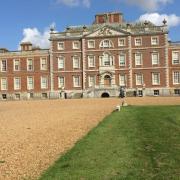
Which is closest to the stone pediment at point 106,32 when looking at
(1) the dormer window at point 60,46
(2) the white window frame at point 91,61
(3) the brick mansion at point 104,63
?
(3) the brick mansion at point 104,63

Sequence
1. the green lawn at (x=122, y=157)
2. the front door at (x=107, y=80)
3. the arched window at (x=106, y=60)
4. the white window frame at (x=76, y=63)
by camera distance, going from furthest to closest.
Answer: the white window frame at (x=76, y=63) < the front door at (x=107, y=80) < the arched window at (x=106, y=60) < the green lawn at (x=122, y=157)

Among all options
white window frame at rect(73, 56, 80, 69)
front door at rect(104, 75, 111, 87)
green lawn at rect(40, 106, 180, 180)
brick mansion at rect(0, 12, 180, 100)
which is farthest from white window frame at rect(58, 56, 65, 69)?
green lawn at rect(40, 106, 180, 180)

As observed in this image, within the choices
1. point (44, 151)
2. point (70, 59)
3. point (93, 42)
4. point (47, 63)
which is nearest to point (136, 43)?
point (93, 42)

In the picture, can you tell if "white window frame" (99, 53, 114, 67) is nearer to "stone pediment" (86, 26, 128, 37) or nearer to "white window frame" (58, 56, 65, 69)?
"stone pediment" (86, 26, 128, 37)

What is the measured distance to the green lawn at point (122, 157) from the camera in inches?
291

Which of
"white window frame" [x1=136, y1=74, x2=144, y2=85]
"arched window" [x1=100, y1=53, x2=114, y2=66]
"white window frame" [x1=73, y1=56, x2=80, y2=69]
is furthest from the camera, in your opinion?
"white window frame" [x1=73, y1=56, x2=80, y2=69]

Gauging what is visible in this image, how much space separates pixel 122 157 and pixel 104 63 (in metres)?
50.2

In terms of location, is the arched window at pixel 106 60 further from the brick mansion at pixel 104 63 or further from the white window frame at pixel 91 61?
the white window frame at pixel 91 61

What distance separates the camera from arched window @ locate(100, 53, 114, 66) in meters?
58.4

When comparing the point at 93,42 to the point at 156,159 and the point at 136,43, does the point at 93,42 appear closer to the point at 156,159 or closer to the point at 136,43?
the point at 136,43

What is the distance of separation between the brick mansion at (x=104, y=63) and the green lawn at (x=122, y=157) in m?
44.8

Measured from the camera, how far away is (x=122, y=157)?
29.0 ft

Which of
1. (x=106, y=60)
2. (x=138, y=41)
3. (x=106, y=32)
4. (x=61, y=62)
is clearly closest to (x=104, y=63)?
(x=106, y=60)

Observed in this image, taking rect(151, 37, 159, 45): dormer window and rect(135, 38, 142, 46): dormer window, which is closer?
rect(151, 37, 159, 45): dormer window
